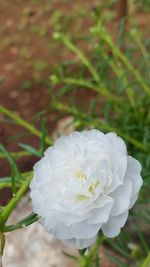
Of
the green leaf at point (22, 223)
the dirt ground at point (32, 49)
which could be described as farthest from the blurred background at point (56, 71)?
the green leaf at point (22, 223)

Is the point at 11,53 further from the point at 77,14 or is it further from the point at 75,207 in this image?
the point at 75,207

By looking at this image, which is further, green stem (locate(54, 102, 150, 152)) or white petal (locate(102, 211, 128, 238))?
green stem (locate(54, 102, 150, 152))

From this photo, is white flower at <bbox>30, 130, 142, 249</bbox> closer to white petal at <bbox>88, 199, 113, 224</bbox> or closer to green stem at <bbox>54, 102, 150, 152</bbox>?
white petal at <bbox>88, 199, 113, 224</bbox>

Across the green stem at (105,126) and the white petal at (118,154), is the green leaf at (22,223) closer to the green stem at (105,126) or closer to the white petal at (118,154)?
the white petal at (118,154)

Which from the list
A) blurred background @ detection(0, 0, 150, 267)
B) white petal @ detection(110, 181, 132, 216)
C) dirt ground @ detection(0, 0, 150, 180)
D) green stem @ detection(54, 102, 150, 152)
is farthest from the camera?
dirt ground @ detection(0, 0, 150, 180)

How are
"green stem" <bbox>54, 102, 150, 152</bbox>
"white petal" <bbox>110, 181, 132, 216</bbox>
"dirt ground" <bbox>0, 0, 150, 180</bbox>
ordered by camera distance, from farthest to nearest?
"dirt ground" <bbox>0, 0, 150, 180</bbox> → "green stem" <bbox>54, 102, 150, 152</bbox> → "white petal" <bbox>110, 181, 132, 216</bbox>

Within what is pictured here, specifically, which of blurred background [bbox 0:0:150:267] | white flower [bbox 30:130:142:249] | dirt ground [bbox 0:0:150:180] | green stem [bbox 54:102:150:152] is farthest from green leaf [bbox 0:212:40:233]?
dirt ground [bbox 0:0:150:180]

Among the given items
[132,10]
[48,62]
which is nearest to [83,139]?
[48,62]

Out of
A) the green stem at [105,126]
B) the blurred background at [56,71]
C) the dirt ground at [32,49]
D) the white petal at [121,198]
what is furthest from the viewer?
the dirt ground at [32,49]
